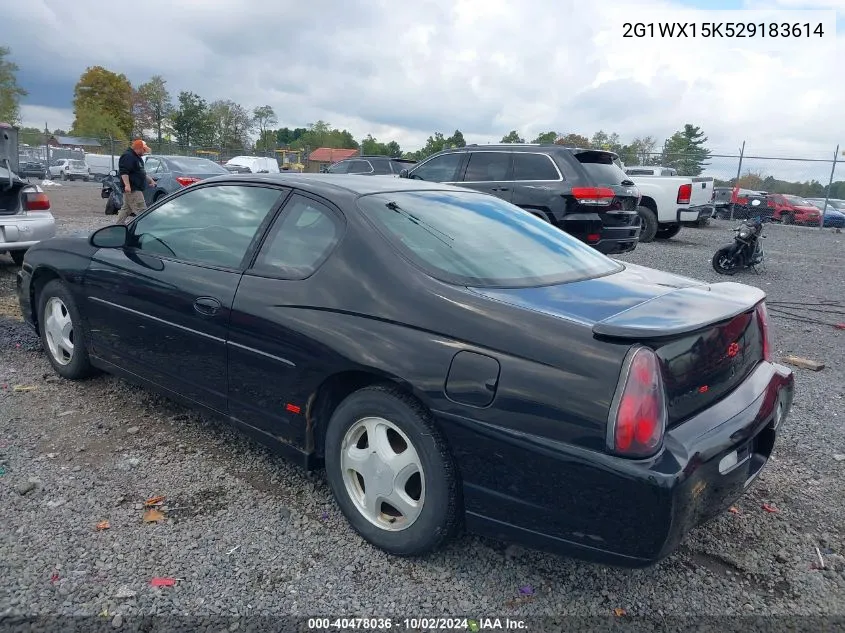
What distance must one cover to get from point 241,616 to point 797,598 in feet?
6.73

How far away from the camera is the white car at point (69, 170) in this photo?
36406 mm

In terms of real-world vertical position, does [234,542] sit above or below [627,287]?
below

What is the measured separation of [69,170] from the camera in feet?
120

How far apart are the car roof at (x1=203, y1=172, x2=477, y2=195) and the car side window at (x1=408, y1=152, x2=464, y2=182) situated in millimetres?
6354

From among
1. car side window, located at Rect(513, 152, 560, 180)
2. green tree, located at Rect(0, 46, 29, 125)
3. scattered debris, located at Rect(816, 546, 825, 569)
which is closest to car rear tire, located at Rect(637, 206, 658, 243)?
car side window, located at Rect(513, 152, 560, 180)

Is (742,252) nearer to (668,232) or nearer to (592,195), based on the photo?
(592,195)

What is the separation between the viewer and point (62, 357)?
4180 mm

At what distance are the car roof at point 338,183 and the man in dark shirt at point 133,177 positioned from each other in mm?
7600

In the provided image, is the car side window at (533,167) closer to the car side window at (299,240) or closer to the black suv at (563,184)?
the black suv at (563,184)

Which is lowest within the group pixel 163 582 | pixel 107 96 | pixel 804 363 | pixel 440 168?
pixel 163 582

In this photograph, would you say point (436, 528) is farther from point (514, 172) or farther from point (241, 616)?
point (514, 172)

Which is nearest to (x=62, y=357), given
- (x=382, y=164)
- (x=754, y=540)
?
(x=754, y=540)

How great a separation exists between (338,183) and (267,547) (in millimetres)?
1687

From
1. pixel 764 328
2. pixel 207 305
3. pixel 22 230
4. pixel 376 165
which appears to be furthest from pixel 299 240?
pixel 376 165
